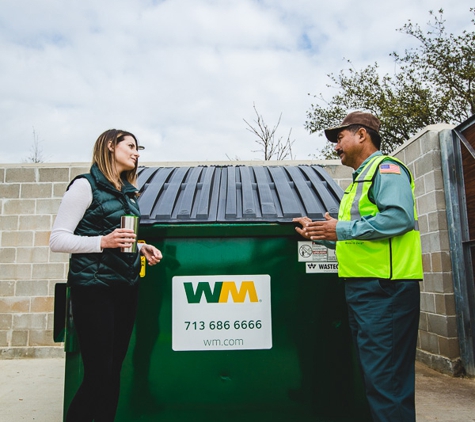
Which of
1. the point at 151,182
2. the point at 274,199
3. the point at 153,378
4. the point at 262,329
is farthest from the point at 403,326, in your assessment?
the point at 151,182

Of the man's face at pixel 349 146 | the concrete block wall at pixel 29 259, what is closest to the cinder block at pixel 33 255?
the concrete block wall at pixel 29 259

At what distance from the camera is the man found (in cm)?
188

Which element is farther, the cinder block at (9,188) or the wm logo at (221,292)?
the cinder block at (9,188)

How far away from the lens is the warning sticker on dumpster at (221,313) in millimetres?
2221

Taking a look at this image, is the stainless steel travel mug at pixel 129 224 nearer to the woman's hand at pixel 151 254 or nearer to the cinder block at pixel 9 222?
the woman's hand at pixel 151 254

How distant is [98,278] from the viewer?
1846mm

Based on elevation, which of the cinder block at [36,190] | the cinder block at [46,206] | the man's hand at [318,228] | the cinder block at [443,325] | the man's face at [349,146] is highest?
the cinder block at [36,190]

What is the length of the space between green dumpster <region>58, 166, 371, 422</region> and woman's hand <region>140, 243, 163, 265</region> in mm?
104

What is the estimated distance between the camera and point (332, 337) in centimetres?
224

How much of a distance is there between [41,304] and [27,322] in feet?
0.85

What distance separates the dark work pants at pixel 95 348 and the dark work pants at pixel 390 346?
107 cm

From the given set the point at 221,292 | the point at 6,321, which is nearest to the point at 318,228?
the point at 221,292

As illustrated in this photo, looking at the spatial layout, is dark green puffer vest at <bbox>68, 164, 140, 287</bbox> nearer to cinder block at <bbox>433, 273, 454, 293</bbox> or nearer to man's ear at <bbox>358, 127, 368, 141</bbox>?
man's ear at <bbox>358, 127, 368, 141</bbox>

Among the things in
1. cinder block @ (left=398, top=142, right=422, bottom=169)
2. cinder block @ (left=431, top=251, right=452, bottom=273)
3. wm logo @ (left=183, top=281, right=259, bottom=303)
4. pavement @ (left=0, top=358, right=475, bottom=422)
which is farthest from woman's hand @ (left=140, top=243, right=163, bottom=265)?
cinder block @ (left=398, top=142, right=422, bottom=169)
